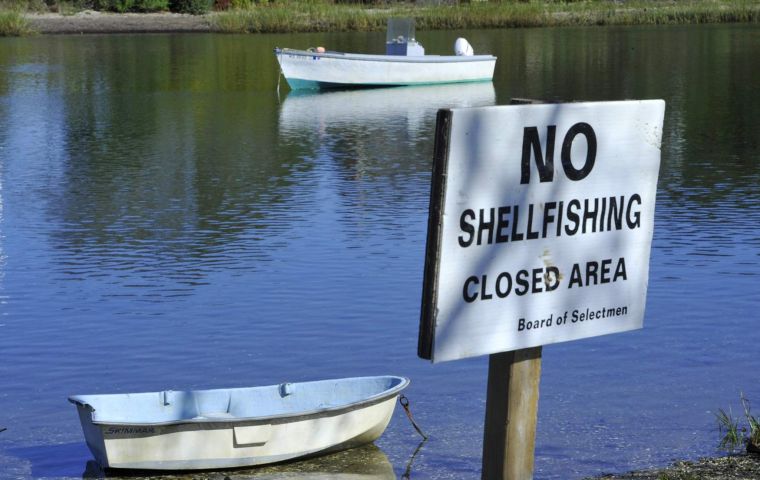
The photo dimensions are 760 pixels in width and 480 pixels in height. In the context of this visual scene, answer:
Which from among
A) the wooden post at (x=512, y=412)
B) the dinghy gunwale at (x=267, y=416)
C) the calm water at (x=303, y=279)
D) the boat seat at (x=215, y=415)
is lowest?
the calm water at (x=303, y=279)

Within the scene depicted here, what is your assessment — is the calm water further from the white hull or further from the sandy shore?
the sandy shore

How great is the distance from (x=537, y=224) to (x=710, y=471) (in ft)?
13.8

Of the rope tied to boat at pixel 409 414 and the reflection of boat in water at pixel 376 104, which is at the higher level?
the rope tied to boat at pixel 409 414

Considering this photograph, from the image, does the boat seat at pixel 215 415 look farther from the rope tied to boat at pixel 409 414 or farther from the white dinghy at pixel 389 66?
the white dinghy at pixel 389 66

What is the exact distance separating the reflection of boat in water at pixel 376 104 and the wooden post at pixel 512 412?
2302 centimetres

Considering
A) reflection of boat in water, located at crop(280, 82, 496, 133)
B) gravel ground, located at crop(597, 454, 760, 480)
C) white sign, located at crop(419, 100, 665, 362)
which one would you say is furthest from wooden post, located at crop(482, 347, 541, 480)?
reflection of boat in water, located at crop(280, 82, 496, 133)

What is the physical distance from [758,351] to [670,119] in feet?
57.4

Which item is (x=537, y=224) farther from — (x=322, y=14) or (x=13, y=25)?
(x=13, y=25)

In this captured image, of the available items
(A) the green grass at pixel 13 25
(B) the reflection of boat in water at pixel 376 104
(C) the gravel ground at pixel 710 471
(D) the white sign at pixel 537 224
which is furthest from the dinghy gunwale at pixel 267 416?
(A) the green grass at pixel 13 25

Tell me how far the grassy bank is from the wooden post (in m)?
54.1

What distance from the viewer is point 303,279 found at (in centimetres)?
1380

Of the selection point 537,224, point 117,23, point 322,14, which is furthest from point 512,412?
point 117,23

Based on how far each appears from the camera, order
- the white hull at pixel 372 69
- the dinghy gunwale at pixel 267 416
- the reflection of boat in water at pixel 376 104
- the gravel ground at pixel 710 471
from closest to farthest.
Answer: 1. the gravel ground at pixel 710 471
2. the dinghy gunwale at pixel 267 416
3. the reflection of boat in water at pixel 376 104
4. the white hull at pixel 372 69

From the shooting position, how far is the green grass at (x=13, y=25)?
186 ft
